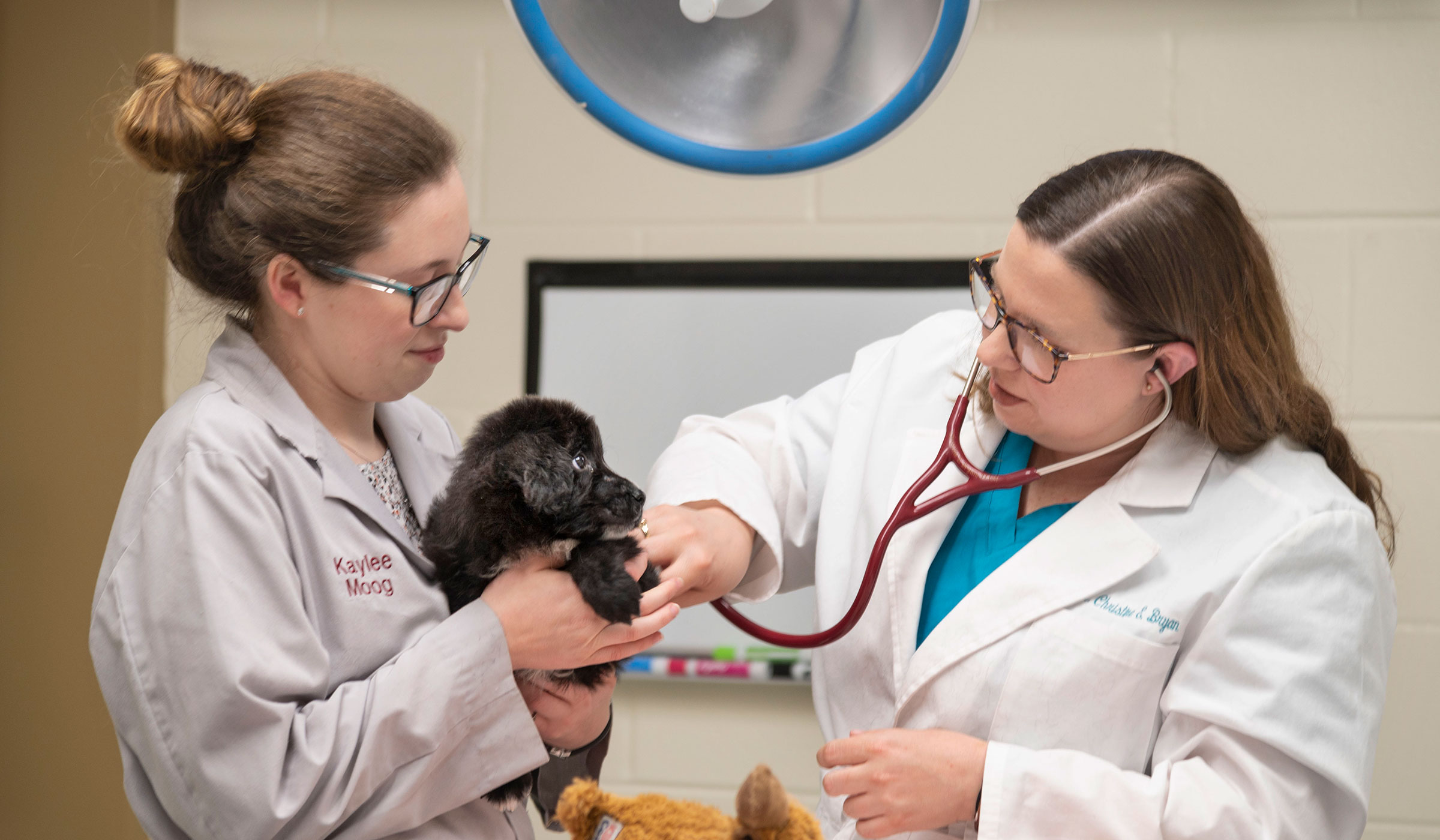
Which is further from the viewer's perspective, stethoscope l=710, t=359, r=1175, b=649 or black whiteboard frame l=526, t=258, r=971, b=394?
black whiteboard frame l=526, t=258, r=971, b=394

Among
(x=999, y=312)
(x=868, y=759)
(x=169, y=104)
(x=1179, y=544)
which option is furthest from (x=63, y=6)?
(x=1179, y=544)

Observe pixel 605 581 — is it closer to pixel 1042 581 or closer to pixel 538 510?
pixel 538 510

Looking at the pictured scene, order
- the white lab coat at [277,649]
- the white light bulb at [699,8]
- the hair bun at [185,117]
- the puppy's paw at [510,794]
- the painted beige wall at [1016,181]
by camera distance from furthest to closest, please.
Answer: the painted beige wall at [1016,181] < the puppy's paw at [510,794] < the hair bun at [185,117] < the white lab coat at [277,649] < the white light bulb at [699,8]

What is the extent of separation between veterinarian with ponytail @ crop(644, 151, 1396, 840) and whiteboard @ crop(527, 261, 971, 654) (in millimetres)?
866

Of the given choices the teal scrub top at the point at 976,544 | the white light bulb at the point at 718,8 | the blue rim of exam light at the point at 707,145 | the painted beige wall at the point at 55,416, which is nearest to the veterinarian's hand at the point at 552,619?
the teal scrub top at the point at 976,544

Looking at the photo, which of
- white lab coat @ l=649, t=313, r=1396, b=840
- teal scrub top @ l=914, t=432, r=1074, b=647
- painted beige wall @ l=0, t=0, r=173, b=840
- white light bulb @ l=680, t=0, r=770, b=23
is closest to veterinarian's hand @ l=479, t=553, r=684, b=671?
white lab coat @ l=649, t=313, r=1396, b=840

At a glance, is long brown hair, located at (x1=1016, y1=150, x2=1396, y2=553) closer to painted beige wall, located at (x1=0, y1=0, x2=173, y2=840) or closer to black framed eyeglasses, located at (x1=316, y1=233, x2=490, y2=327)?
black framed eyeglasses, located at (x1=316, y1=233, x2=490, y2=327)

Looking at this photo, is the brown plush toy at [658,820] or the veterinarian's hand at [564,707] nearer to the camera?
the brown plush toy at [658,820]

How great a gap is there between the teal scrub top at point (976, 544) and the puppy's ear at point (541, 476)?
51 cm

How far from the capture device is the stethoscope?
47.1 inches

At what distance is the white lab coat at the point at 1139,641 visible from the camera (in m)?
1.07

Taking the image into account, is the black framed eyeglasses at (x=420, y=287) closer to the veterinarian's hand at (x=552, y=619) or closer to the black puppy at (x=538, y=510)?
the black puppy at (x=538, y=510)

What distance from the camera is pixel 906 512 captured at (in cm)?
121

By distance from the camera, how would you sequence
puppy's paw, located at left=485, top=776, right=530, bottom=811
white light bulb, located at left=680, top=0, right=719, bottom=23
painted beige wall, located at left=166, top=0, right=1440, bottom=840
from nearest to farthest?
1. white light bulb, located at left=680, top=0, right=719, bottom=23
2. puppy's paw, located at left=485, top=776, right=530, bottom=811
3. painted beige wall, located at left=166, top=0, right=1440, bottom=840
